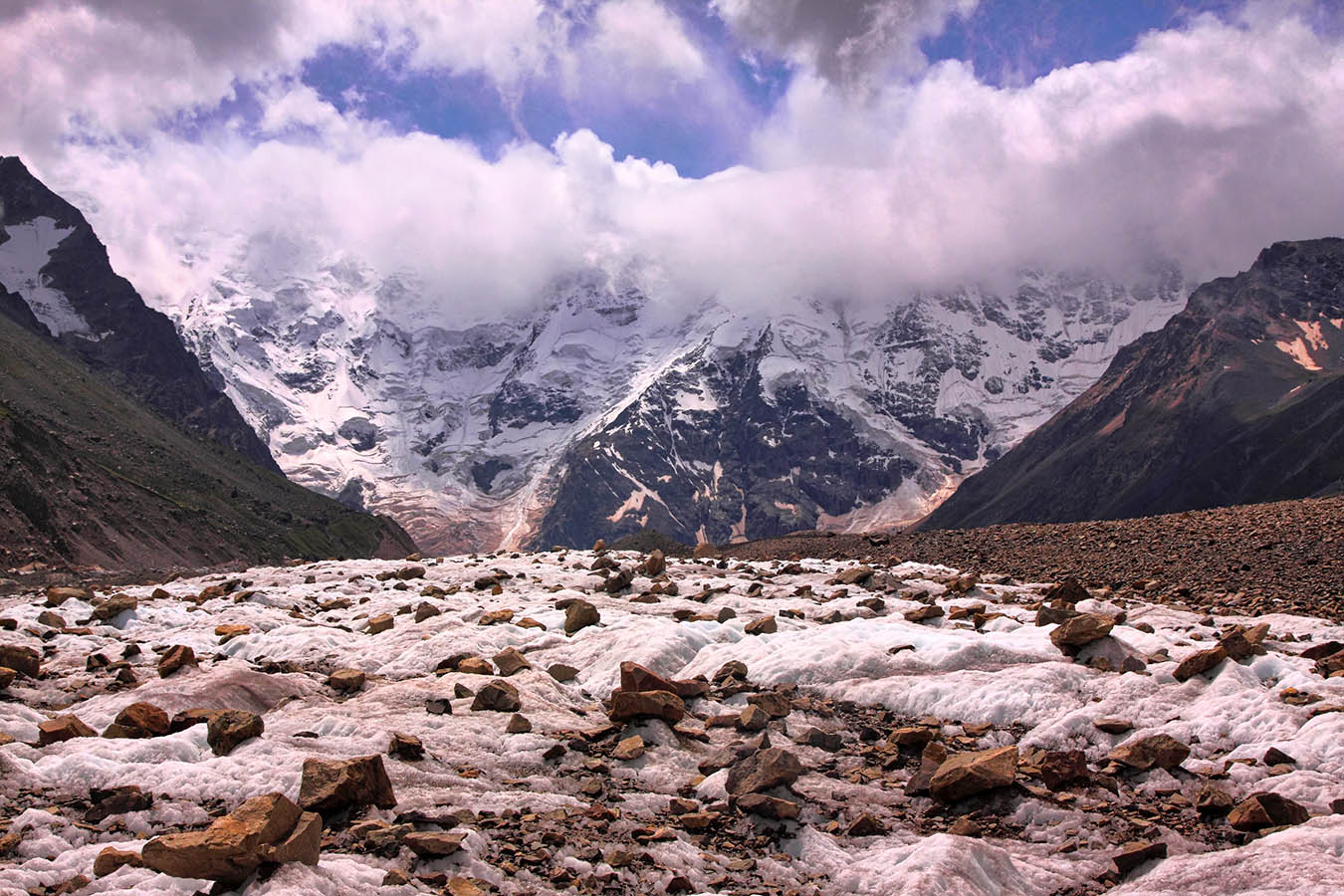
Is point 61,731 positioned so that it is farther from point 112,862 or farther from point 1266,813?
point 1266,813

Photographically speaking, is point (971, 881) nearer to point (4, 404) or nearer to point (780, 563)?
point (780, 563)

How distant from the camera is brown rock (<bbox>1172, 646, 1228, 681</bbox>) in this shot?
17438mm

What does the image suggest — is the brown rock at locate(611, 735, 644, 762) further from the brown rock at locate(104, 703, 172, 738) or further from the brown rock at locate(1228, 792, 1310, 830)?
the brown rock at locate(1228, 792, 1310, 830)

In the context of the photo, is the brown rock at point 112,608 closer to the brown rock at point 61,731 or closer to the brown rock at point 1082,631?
the brown rock at point 61,731

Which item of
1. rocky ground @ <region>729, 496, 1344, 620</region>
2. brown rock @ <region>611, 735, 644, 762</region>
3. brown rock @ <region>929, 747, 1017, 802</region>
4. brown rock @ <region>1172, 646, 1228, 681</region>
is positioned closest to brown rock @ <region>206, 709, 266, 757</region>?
brown rock @ <region>611, 735, 644, 762</region>

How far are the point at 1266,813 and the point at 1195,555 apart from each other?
21056mm

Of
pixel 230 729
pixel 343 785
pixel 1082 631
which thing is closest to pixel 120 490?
pixel 230 729

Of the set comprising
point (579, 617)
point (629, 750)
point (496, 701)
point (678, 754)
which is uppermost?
point (579, 617)

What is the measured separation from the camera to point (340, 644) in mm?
23281

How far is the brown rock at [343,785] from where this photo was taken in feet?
39.4

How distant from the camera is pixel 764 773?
13.5 metres

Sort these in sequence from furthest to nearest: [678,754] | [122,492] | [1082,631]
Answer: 1. [122,492]
2. [1082,631]
3. [678,754]

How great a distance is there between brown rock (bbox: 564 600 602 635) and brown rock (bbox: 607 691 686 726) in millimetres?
7756

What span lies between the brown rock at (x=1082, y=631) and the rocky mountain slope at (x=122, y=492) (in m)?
66.3
